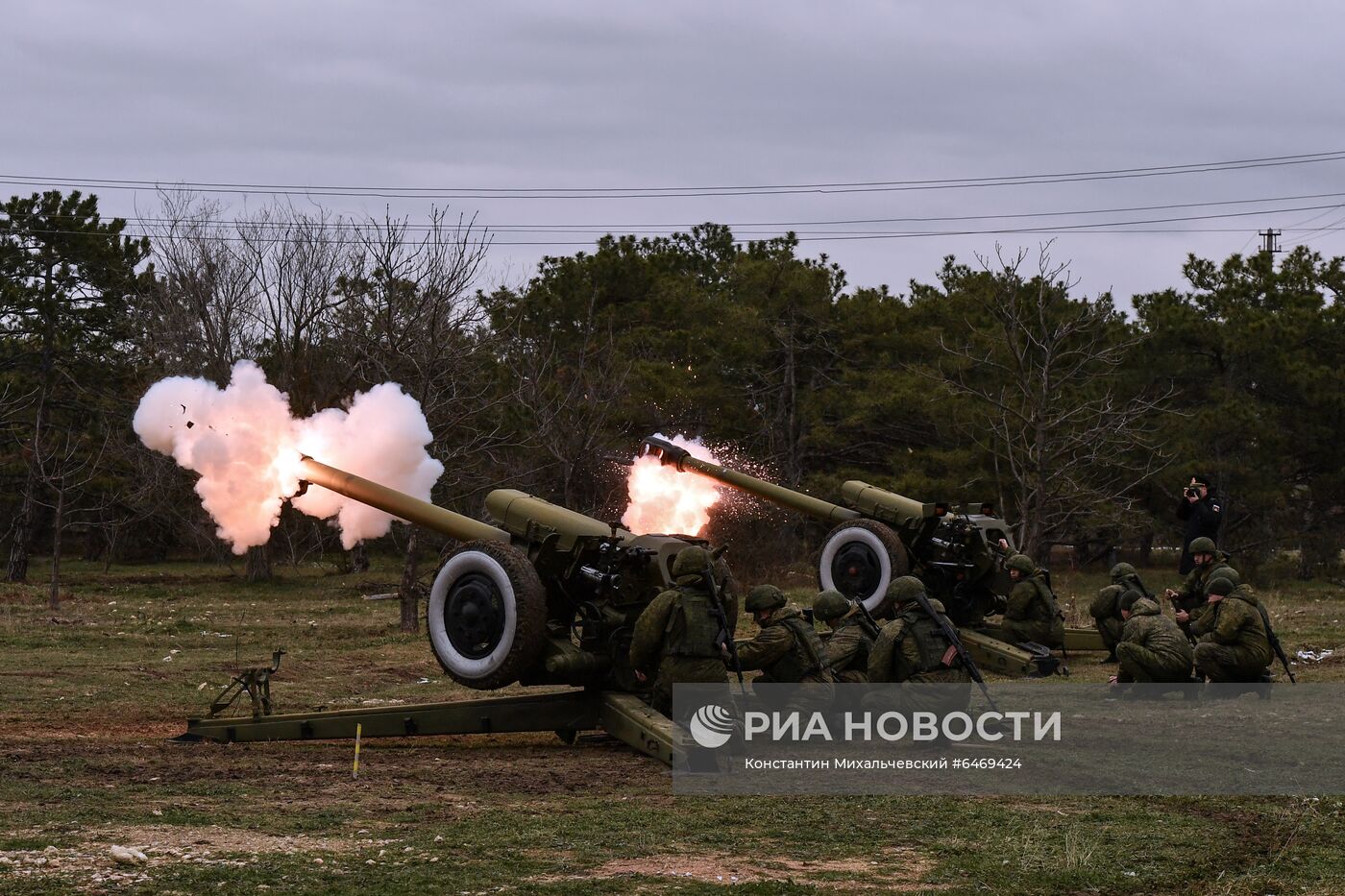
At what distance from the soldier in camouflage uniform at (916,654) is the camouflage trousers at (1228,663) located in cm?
311

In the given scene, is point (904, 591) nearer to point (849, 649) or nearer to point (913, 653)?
point (913, 653)

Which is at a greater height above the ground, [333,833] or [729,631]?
[729,631]

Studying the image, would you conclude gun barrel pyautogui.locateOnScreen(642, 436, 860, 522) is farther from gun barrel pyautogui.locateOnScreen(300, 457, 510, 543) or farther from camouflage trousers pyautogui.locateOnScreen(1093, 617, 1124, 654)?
gun barrel pyautogui.locateOnScreen(300, 457, 510, 543)

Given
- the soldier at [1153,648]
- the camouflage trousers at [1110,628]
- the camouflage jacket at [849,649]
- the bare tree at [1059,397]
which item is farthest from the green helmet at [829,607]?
the bare tree at [1059,397]

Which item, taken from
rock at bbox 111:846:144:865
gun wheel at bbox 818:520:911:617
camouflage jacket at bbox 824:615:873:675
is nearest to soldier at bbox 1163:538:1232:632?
gun wheel at bbox 818:520:911:617

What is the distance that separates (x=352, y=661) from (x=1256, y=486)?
67.0 ft

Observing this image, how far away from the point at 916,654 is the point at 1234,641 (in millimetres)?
3750

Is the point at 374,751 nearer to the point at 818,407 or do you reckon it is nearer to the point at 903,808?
the point at 903,808

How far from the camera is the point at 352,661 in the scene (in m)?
20.2

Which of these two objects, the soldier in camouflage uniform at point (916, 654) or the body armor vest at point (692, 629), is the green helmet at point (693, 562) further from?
the soldier in camouflage uniform at point (916, 654)

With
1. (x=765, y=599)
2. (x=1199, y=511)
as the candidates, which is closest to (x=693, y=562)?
(x=765, y=599)

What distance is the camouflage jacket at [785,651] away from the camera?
12.8 meters

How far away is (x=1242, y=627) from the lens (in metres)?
14.4

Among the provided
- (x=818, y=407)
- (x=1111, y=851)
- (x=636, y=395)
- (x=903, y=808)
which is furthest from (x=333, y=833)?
(x=818, y=407)
